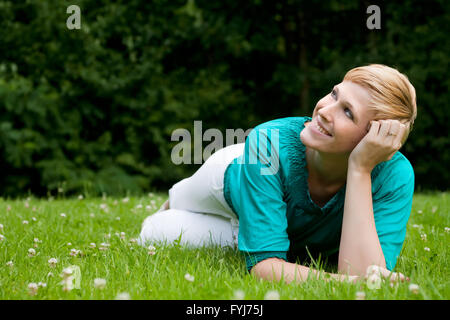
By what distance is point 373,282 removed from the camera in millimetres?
1834

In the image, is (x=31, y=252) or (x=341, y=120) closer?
(x=341, y=120)

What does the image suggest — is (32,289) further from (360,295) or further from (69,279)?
(360,295)

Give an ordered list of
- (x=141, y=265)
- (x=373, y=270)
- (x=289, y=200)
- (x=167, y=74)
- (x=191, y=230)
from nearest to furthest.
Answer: (x=373, y=270) → (x=141, y=265) → (x=289, y=200) → (x=191, y=230) → (x=167, y=74)

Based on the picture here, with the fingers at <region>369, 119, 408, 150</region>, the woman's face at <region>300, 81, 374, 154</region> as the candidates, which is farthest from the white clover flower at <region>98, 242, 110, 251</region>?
the fingers at <region>369, 119, 408, 150</region>

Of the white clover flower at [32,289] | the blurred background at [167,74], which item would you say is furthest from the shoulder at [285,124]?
the blurred background at [167,74]

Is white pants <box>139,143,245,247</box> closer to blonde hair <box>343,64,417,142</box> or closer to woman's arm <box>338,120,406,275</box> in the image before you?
woman's arm <box>338,120,406,275</box>

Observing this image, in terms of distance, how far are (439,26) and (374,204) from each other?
24.2 ft

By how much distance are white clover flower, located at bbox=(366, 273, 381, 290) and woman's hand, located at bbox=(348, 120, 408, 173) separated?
0.48 meters

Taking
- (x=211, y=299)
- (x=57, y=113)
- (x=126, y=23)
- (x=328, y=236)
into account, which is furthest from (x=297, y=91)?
(x=211, y=299)

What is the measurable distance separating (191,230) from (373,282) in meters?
1.29

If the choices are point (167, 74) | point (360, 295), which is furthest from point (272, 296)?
point (167, 74)

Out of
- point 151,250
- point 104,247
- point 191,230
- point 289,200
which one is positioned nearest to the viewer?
point 289,200

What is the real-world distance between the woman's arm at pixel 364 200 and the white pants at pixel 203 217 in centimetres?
78

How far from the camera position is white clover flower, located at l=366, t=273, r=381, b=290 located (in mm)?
1819
